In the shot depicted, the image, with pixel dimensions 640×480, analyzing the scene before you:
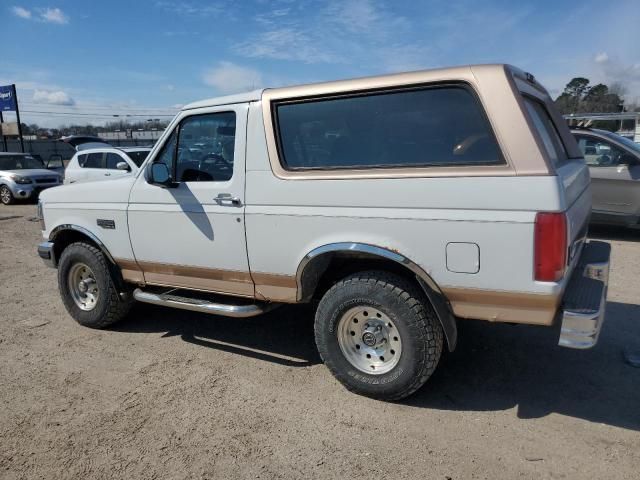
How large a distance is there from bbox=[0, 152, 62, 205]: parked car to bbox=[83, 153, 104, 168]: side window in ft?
10.3

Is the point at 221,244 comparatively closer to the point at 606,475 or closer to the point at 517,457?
the point at 517,457

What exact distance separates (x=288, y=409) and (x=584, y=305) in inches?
78.9

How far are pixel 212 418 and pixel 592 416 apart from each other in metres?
2.50

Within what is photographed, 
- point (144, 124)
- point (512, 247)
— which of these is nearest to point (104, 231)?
point (512, 247)

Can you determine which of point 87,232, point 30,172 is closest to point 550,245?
point 87,232

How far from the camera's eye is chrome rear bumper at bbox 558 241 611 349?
2.83 metres

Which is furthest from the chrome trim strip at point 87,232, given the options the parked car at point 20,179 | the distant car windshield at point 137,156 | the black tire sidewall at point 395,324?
the parked car at point 20,179

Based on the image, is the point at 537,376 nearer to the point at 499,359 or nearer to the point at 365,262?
the point at 499,359

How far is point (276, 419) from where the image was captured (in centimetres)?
334

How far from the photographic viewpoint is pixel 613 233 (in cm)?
902

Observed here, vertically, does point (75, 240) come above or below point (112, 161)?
below

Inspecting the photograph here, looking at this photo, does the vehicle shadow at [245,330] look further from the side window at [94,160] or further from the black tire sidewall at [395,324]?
the side window at [94,160]

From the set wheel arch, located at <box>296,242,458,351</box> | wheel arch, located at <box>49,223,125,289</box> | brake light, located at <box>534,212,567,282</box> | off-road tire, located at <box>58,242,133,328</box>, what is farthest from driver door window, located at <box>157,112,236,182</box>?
brake light, located at <box>534,212,567,282</box>

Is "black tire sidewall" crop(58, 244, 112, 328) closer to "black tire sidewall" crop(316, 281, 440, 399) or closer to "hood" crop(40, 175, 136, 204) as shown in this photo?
"hood" crop(40, 175, 136, 204)
